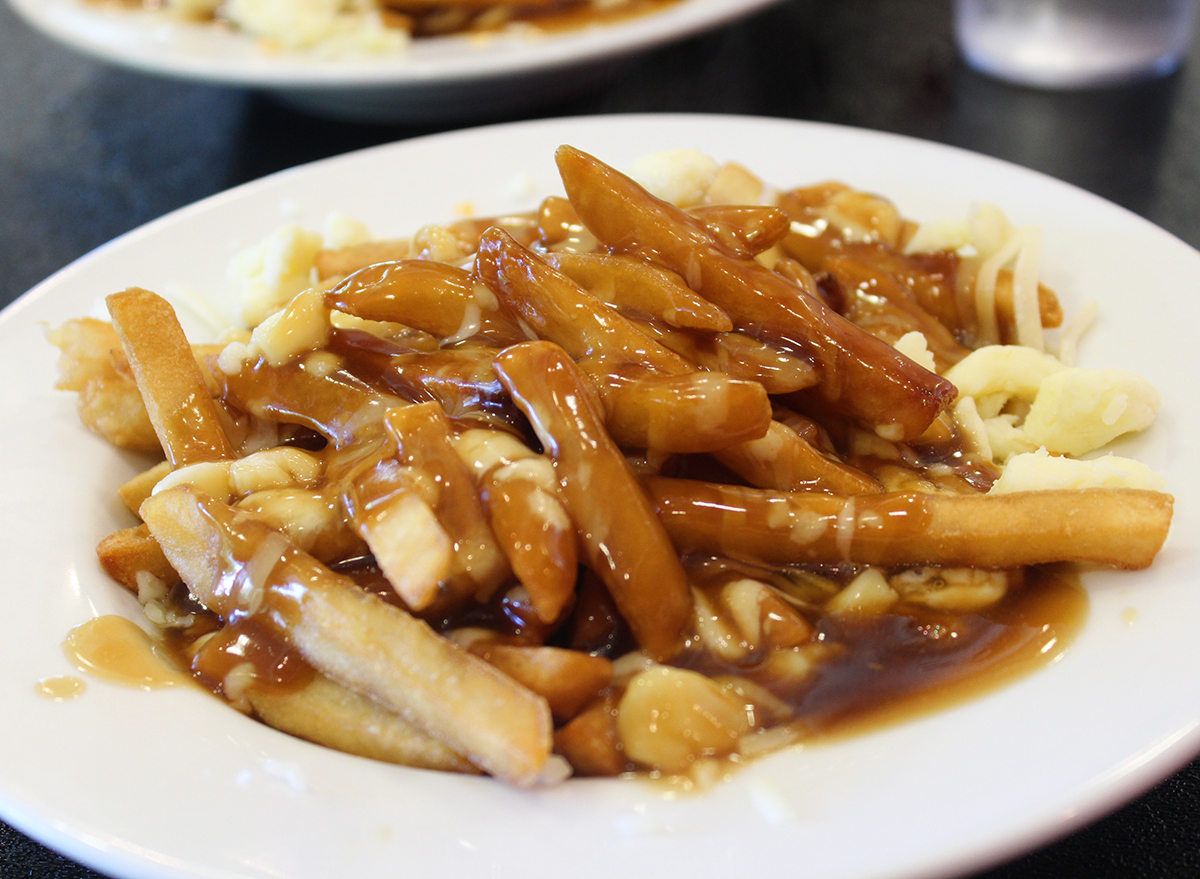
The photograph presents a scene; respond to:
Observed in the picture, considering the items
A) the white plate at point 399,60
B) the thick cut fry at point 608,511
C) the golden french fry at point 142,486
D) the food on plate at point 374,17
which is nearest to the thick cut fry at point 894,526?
the thick cut fry at point 608,511

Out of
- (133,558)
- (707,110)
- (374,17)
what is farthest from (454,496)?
(707,110)

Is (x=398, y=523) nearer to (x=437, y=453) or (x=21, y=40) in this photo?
(x=437, y=453)

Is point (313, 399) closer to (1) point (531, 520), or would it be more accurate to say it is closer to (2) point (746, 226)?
(1) point (531, 520)

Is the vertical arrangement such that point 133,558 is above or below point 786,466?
below

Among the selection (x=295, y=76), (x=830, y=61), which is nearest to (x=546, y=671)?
(x=295, y=76)

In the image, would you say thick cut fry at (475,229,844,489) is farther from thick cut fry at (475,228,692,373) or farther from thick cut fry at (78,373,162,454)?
thick cut fry at (78,373,162,454)

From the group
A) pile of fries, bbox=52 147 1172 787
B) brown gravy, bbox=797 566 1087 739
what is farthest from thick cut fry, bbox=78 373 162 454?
brown gravy, bbox=797 566 1087 739
